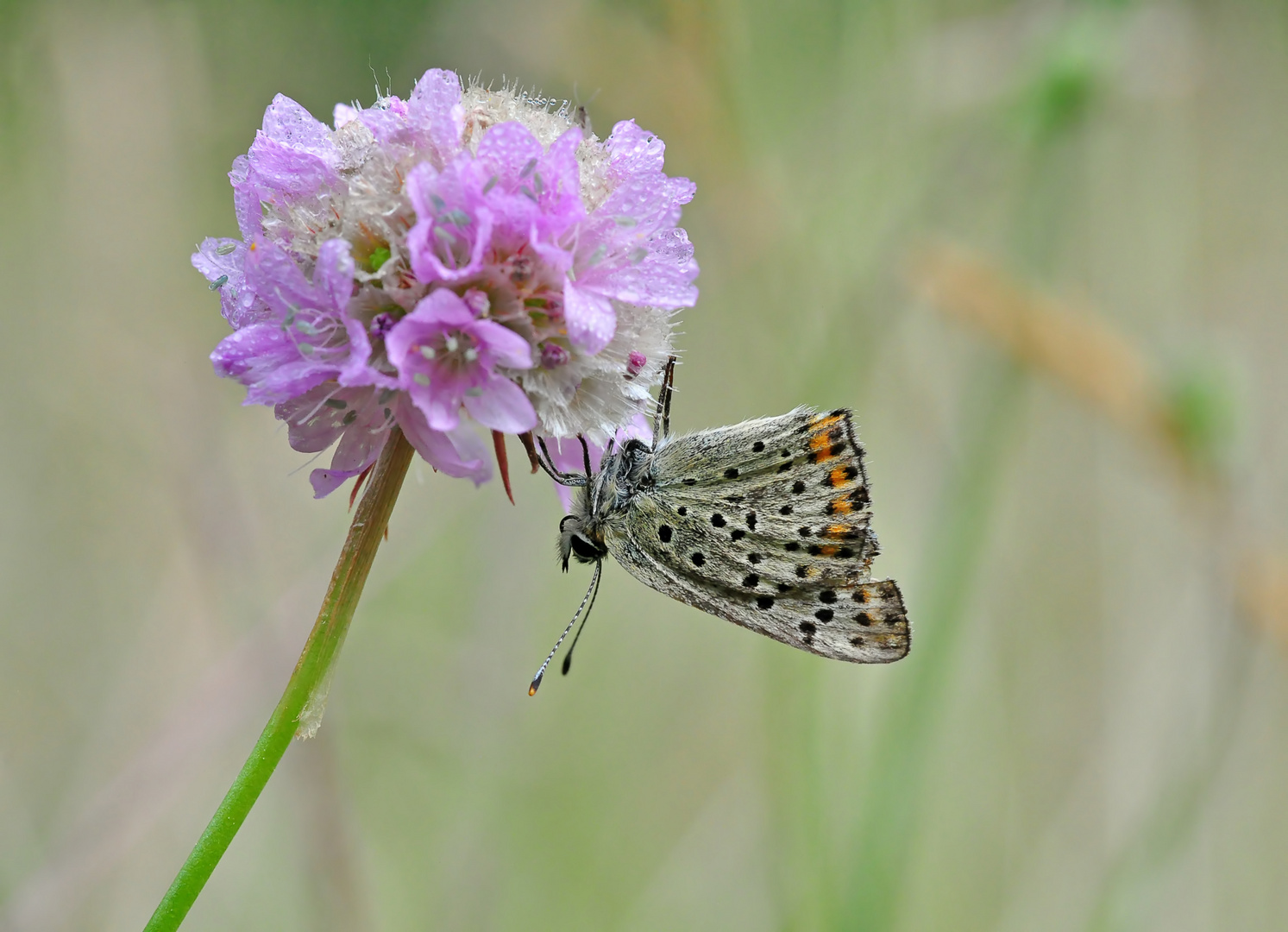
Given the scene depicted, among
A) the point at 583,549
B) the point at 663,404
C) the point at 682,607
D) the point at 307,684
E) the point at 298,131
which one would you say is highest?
the point at 682,607

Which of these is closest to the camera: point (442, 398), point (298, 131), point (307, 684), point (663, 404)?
point (307, 684)

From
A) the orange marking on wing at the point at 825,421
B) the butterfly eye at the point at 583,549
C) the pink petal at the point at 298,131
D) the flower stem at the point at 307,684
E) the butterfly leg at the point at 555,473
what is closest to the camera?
the flower stem at the point at 307,684

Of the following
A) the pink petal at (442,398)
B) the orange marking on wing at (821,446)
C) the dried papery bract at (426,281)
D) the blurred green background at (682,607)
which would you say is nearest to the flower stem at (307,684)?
the dried papery bract at (426,281)

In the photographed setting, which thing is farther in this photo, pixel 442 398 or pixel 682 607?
pixel 682 607

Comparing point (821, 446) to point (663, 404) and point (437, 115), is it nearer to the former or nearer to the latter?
point (663, 404)

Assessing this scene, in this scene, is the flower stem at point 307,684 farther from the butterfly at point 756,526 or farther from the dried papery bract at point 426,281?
the butterfly at point 756,526

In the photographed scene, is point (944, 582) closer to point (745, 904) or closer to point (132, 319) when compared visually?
point (745, 904)

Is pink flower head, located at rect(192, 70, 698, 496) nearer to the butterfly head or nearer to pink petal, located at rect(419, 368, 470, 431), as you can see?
pink petal, located at rect(419, 368, 470, 431)

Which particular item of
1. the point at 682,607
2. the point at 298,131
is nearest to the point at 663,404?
the point at 298,131
